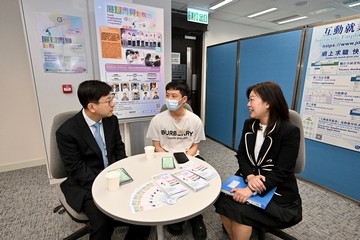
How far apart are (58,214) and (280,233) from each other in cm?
207

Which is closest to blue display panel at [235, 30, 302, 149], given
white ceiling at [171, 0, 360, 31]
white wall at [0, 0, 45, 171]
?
white ceiling at [171, 0, 360, 31]

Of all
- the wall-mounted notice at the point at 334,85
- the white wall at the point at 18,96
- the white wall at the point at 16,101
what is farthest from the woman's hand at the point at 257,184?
the white wall at the point at 16,101

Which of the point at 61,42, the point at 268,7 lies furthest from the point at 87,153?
the point at 268,7

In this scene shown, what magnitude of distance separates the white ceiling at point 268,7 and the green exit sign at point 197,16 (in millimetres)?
93

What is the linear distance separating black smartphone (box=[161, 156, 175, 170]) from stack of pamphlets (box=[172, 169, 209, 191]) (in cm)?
9

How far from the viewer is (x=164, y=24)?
246 centimetres

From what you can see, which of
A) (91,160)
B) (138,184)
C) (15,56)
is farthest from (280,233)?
(15,56)

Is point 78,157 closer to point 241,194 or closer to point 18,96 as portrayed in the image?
point 241,194

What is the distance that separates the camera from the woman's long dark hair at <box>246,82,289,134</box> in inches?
51.7

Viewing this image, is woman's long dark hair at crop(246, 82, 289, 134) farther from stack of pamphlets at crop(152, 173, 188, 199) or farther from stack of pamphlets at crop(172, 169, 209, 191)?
stack of pamphlets at crop(152, 173, 188, 199)

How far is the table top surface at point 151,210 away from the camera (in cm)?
84

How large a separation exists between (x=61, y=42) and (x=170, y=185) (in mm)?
2064

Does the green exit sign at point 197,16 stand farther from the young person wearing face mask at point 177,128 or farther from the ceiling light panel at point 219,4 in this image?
the young person wearing face mask at point 177,128

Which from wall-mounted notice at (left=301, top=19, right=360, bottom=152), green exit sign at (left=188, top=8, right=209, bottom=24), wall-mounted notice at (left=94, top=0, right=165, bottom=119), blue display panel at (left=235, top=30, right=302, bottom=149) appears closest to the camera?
wall-mounted notice at (left=301, top=19, right=360, bottom=152)
